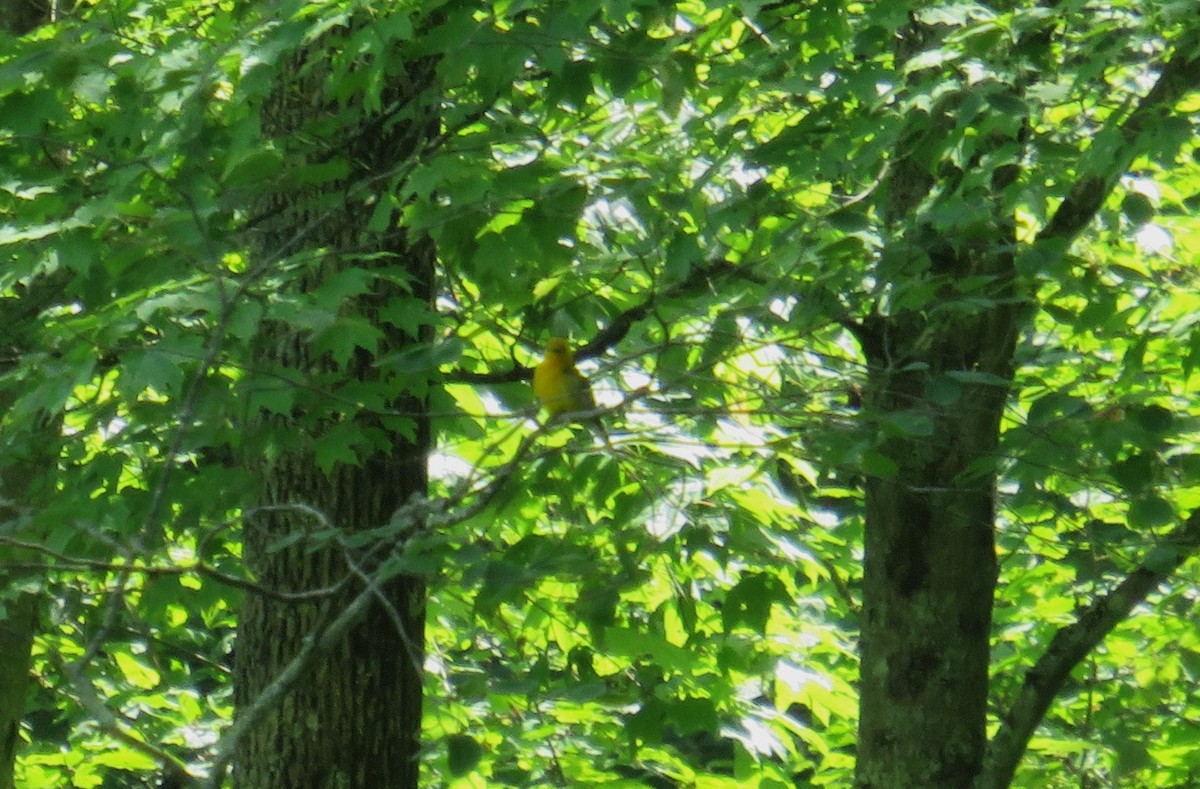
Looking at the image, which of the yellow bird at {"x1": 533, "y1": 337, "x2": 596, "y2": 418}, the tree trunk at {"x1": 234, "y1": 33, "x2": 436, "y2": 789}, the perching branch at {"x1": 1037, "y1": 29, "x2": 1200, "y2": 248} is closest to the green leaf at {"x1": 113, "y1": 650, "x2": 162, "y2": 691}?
the tree trunk at {"x1": 234, "y1": 33, "x2": 436, "y2": 789}

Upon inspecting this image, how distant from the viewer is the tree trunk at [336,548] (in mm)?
4301

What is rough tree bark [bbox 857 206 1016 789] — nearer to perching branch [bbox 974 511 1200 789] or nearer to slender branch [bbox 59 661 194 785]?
perching branch [bbox 974 511 1200 789]

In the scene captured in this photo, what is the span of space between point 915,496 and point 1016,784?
2.25 m

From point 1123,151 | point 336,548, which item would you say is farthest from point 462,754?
point 1123,151

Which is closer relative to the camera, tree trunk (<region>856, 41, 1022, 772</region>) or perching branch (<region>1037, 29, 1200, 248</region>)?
perching branch (<region>1037, 29, 1200, 248</region>)

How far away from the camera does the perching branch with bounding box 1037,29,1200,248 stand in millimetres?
3576

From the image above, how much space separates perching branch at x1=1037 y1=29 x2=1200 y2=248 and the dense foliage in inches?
0.9

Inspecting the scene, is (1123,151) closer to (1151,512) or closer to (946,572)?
(1151,512)

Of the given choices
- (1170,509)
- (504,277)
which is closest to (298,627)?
(504,277)

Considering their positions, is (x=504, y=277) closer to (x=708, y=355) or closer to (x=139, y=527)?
(x=708, y=355)

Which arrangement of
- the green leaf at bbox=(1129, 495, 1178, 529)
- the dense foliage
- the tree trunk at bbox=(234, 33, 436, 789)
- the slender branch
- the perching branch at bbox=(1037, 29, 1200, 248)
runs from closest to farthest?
the slender branch, the dense foliage, the perching branch at bbox=(1037, 29, 1200, 248), the green leaf at bbox=(1129, 495, 1178, 529), the tree trunk at bbox=(234, 33, 436, 789)

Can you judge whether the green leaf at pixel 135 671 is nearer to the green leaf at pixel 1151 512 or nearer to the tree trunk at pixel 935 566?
the tree trunk at pixel 935 566

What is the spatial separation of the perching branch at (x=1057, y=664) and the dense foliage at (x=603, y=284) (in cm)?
13

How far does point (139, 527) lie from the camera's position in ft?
12.7
